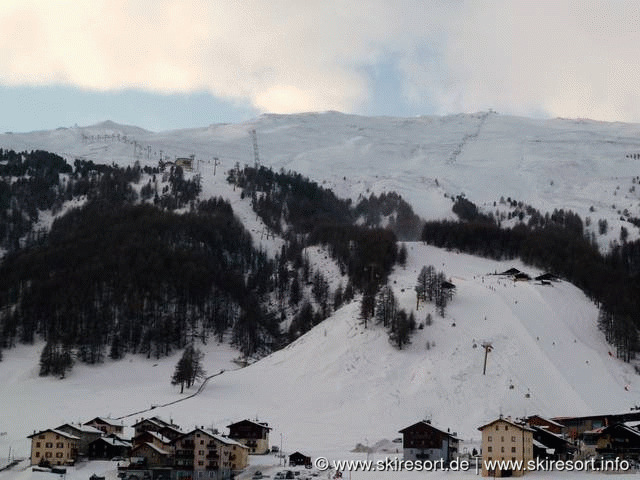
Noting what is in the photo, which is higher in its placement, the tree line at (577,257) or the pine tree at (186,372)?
the tree line at (577,257)

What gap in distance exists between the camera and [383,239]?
14112 centimetres

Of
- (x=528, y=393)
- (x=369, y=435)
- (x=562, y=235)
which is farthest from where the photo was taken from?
(x=562, y=235)

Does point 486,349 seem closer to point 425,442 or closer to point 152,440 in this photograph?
point 425,442

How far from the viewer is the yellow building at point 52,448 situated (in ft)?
226

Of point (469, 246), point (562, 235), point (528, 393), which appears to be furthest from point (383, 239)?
point (528, 393)

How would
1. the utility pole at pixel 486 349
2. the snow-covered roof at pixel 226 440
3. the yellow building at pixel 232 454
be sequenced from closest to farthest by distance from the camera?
the snow-covered roof at pixel 226 440 < the yellow building at pixel 232 454 < the utility pole at pixel 486 349

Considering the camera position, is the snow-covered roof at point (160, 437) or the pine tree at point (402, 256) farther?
the pine tree at point (402, 256)

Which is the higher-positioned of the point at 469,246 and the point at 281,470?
the point at 469,246

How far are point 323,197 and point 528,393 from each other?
11498 cm

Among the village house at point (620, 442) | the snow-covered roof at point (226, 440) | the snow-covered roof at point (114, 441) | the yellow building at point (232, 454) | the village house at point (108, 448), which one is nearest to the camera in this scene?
the village house at point (620, 442)

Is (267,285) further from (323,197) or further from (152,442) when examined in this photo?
(152,442)
